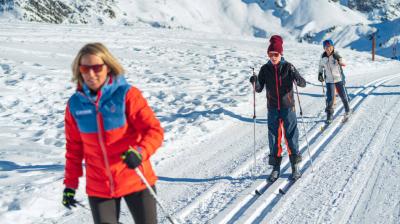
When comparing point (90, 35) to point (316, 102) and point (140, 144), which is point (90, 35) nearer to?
point (316, 102)

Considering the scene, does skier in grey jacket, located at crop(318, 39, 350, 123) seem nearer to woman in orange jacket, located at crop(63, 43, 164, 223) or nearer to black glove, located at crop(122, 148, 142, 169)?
woman in orange jacket, located at crop(63, 43, 164, 223)

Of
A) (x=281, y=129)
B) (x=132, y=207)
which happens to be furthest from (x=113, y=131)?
(x=281, y=129)

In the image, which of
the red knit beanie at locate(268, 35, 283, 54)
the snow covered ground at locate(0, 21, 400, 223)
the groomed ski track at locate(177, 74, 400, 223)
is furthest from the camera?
the red knit beanie at locate(268, 35, 283, 54)

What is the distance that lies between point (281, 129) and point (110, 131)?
382 cm

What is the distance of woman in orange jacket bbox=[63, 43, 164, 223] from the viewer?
121 inches

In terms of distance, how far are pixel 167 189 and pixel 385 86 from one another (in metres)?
10.2

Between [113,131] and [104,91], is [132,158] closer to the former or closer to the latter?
[113,131]

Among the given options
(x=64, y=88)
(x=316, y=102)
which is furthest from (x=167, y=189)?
(x=64, y=88)

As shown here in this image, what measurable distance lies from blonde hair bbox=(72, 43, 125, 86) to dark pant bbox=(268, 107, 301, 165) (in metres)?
3.54

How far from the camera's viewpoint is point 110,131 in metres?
3.11

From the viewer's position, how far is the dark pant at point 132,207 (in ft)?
10.8

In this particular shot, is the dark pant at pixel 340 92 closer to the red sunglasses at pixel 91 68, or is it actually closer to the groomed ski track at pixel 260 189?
the groomed ski track at pixel 260 189

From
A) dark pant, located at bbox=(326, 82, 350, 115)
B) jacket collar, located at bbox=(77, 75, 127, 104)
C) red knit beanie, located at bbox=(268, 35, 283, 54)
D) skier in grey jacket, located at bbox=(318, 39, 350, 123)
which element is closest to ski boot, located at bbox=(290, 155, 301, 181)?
red knit beanie, located at bbox=(268, 35, 283, 54)

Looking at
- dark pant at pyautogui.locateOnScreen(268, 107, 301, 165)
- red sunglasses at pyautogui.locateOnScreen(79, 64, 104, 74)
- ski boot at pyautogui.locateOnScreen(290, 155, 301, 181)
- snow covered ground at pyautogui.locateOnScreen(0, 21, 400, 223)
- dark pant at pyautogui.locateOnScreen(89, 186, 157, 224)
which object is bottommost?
snow covered ground at pyautogui.locateOnScreen(0, 21, 400, 223)
